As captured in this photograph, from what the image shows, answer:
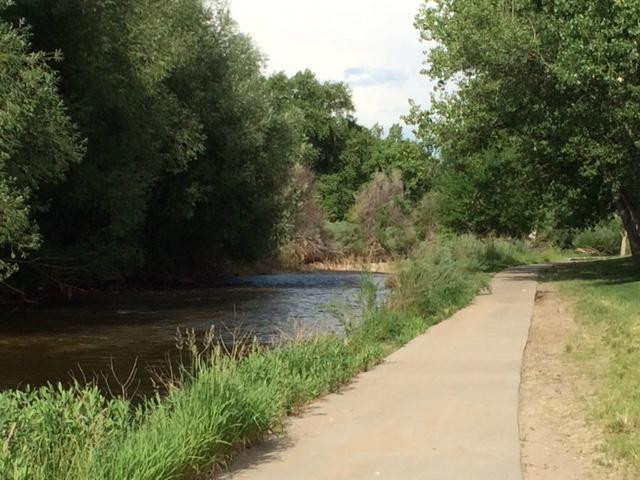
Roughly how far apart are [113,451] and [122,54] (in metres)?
18.0

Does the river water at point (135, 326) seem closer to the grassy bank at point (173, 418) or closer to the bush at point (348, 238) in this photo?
the grassy bank at point (173, 418)

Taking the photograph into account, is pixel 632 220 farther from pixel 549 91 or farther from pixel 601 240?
pixel 601 240

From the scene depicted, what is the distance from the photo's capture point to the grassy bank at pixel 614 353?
695cm

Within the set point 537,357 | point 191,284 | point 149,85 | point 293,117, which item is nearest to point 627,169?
point 537,357

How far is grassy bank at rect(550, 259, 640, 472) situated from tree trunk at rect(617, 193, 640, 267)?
429 centimetres

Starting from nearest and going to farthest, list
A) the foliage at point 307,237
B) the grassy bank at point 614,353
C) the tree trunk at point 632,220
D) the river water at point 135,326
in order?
the grassy bank at point 614,353
the river water at point 135,326
the tree trunk at point 632,220
the foliage at point 307,237

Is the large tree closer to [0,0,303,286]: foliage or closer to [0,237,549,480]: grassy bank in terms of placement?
[0,0,303,286]: foliage

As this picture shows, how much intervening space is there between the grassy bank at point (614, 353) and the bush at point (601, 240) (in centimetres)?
4619

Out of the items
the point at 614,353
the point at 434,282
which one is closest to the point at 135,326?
the point at 434,282

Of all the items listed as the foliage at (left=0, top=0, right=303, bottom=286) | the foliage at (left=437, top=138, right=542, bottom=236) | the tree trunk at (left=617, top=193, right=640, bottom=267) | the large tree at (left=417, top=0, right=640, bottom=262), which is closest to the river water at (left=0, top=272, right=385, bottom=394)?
the foliage at (left=0, top=0, right=303, bottom=286)

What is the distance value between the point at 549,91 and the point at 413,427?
1886 centimetres

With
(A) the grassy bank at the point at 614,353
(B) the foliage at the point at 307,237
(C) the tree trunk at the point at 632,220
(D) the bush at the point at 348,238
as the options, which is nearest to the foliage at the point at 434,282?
(A) the grassy bank at the point at 614,353

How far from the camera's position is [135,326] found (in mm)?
17719

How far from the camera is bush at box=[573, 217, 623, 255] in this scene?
6644cm
